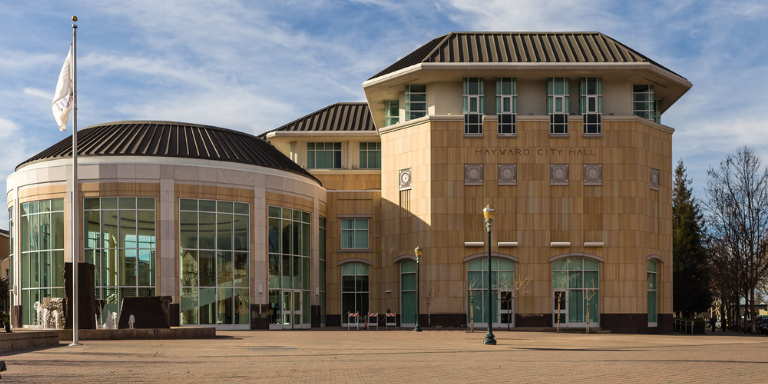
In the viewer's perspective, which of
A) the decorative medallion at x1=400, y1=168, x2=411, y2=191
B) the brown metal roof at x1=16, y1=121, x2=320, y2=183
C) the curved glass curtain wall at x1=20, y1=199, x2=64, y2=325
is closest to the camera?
the curved glass curtain wall at x1=20, y1=199, x2=64, y2=325

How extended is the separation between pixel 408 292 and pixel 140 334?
20.8 metres

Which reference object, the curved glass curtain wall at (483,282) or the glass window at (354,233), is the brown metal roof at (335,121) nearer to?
the glass window at (354,233)

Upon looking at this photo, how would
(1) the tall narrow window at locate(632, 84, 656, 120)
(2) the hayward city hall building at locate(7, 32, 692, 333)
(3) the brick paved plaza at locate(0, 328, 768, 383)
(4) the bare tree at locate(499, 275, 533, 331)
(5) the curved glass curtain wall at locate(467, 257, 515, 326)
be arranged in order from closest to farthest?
(3) the brick paved plaza at locate(0, 328, 768, 383), (2) the hayward city hall building at locate(7, 32, 692, 333), (4) the bare tree at locate(499, 275, 533, 331), (5) the curved glass curtain wall at locate(467, 257, 515, 326), (1) the tall narrow window at locate(632, 84, 656, 120)

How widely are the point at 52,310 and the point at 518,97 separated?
89.8 feet

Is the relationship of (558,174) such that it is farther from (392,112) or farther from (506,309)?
(392,112)

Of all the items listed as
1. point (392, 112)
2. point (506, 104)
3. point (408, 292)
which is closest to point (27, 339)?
point (408, 292)

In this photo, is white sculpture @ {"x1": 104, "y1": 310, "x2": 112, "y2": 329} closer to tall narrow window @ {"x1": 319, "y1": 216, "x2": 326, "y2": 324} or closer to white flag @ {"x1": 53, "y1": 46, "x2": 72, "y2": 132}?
white flag @ {"x1": 53, "y1": 46, "x2": 72, "y2": 132}

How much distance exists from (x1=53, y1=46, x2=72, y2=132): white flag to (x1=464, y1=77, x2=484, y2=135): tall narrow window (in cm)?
2382

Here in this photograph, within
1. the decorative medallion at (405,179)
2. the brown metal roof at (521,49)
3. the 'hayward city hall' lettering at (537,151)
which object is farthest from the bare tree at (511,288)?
the brown metal roof at (521,49)

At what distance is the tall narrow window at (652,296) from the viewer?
1804 inches

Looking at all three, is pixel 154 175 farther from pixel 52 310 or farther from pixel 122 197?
pixel 52 310

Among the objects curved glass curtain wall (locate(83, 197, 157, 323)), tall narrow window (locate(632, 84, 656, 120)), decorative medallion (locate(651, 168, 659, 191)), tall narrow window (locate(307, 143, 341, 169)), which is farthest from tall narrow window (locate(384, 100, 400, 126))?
curved glass curtain wall (locate(83, 197, 157, 323))

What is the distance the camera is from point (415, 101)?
155ft

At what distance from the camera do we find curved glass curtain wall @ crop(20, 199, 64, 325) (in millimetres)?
38688
